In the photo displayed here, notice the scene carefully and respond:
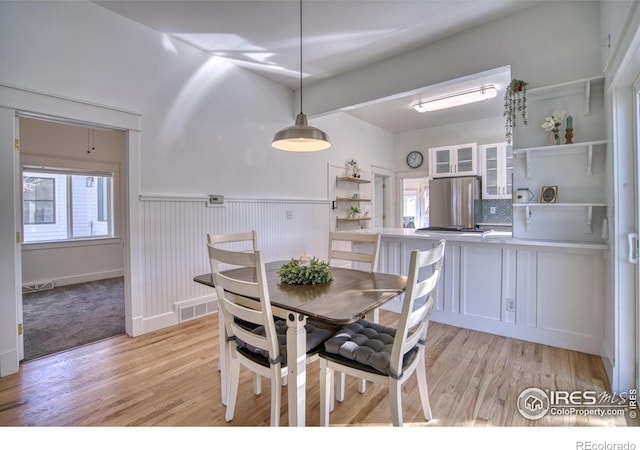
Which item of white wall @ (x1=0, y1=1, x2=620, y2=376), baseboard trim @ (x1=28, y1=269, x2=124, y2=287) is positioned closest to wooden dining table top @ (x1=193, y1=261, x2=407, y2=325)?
white wall @ (x1=0, y1=1, x2=620, y2=376)

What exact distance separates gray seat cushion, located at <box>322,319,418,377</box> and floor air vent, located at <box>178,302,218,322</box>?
7.17 feet

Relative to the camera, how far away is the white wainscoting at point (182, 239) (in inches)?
117

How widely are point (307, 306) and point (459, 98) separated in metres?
3.93

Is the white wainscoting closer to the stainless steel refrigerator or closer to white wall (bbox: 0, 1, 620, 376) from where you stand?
white wall (bbox: 0, 1, 620, 376)

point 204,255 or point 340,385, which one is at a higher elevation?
point 204,255

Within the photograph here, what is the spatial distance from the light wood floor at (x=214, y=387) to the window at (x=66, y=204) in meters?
3.31

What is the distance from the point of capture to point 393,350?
4.50ft

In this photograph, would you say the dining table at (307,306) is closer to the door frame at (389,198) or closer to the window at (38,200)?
the window at (38,200)

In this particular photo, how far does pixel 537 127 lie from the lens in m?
2.69

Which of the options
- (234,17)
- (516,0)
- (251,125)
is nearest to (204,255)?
(251,125)

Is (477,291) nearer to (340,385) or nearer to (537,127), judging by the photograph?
(537,127)

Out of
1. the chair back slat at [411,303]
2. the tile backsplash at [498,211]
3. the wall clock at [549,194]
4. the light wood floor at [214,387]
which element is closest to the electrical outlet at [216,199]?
the light wood floor at [214,387]

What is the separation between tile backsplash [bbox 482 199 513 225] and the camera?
17.7ft

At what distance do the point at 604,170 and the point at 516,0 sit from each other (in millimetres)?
1538
